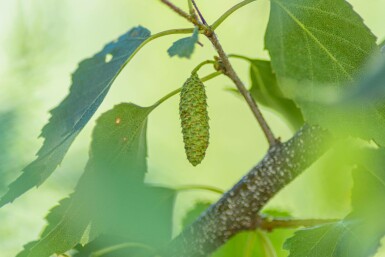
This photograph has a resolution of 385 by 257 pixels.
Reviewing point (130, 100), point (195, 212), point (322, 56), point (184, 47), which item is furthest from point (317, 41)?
point (195, 212)

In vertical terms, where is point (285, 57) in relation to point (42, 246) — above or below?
above

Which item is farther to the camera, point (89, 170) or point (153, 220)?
point (153, 220)

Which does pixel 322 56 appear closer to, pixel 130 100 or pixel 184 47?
pixel 184 47

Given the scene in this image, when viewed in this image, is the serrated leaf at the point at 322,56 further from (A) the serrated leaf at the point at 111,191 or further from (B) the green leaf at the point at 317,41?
(A) the serrated leaf at the point at 111,191

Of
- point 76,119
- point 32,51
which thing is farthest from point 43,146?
point 32,51

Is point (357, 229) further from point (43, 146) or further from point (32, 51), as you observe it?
point (32, 51)

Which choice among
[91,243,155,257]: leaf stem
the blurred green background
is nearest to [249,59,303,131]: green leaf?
the blurred green background

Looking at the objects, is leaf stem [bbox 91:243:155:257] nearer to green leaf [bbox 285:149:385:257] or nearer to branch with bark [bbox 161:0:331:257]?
branch with bark [bbox 161:0:331:257]
